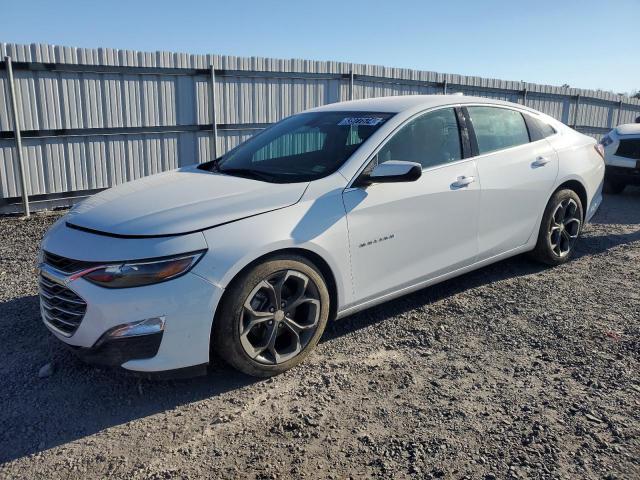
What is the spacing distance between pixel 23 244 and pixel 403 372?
5085 millimetres

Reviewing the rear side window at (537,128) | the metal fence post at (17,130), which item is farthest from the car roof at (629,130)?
the metal fence post at (17,130)

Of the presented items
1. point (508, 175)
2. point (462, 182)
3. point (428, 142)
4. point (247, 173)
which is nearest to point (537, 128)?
point (508, 175)

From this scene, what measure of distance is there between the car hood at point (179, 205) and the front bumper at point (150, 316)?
333mm

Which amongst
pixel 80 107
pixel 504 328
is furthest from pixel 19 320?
pixel 80 107

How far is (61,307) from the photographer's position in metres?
3.14

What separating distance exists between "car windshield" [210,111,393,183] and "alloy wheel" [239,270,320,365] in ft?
2.35

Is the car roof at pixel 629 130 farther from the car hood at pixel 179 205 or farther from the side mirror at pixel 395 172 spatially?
the car hood at pixel 179 205

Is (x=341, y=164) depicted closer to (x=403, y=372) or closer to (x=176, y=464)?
(x=403, y=372)

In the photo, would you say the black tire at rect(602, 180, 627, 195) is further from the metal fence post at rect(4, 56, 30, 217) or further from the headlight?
the metal fence post at rect(4, 56, 30, 217)

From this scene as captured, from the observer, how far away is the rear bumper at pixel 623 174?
9565 millimetres

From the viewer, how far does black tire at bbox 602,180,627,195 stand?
401 inches

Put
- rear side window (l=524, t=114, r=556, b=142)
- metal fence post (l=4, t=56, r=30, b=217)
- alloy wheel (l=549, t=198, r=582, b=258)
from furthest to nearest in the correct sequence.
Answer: metal fence post (l=4, t=56, r=30, b=217) → alloy wheel (l=549, t=198, r=582, b=258) → rear side window (l=524, t=114, r=556, b=142)

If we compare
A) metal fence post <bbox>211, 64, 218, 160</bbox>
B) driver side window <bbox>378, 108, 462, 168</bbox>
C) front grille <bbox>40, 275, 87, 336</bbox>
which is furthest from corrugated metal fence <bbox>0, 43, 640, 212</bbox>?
driver side window <bbox>378, 108, 462, 168</bbox>

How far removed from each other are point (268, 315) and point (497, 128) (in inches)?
108
